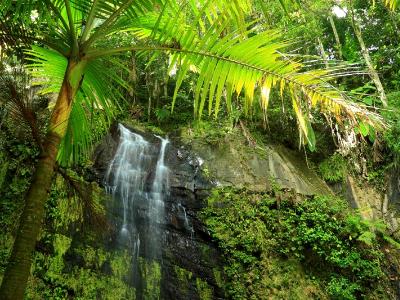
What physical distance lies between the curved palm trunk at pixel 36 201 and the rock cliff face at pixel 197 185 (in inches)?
216

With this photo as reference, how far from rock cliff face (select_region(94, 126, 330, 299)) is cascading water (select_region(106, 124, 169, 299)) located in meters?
0.10

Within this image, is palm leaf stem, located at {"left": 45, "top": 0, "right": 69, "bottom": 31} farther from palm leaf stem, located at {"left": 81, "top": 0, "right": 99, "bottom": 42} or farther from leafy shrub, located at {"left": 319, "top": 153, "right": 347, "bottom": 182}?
leafy shrub, located at {"left": 319, "top": 153, "right": 347, "bottom": 182}

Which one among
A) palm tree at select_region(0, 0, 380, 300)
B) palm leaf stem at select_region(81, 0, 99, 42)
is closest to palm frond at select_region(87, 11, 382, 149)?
palm tree at select_region(0, 0, 380, 300)

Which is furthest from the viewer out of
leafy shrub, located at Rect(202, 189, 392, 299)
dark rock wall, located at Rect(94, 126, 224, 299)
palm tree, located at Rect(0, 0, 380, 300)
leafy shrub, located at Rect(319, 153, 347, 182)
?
leafy shrub, located at Rect(319, 153, 347, 182)

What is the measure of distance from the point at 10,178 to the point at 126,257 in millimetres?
2803

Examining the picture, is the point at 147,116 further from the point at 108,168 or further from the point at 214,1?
the point at 214,1

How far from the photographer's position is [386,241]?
873 cm

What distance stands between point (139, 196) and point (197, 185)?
4.44 ft

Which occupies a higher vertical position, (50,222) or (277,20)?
(277,20)

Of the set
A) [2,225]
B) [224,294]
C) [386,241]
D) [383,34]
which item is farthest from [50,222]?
[383,34]

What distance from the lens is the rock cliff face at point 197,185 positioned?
283 inches

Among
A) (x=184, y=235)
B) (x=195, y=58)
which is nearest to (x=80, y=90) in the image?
(x=195, y=58)

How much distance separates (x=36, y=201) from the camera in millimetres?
1972

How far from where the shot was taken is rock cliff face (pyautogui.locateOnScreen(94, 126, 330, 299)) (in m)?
7.20
